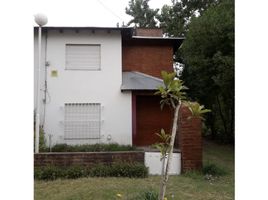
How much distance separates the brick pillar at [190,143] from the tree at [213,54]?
4781 mm

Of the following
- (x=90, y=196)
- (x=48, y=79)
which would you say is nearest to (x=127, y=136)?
(x=48, y=79)

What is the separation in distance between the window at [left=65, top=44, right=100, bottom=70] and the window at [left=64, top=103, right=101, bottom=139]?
1.69 metres

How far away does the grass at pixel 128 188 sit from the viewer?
21.3ft

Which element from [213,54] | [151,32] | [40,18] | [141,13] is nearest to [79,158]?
[40,18]

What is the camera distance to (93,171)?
26.8 ft

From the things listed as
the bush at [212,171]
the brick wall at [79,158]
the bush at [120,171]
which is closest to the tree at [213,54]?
the bush at [212,171]

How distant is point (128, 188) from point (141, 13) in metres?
30.5

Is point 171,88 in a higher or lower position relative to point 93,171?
higher

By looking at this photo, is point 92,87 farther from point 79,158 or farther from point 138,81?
point 79,158

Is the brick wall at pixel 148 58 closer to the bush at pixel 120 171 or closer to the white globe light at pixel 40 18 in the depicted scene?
the white globe light at pixel 40 18

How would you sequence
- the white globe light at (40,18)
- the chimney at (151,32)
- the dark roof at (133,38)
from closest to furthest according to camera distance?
the white globe light at (40,18) < the dark roof at (133,38) < the chimney at (151,32)

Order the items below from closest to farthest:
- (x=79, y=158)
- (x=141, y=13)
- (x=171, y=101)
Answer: (x=171, y=101), (x=79, y=158), (x=141, y=13)

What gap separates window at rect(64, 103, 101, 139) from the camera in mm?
13945
